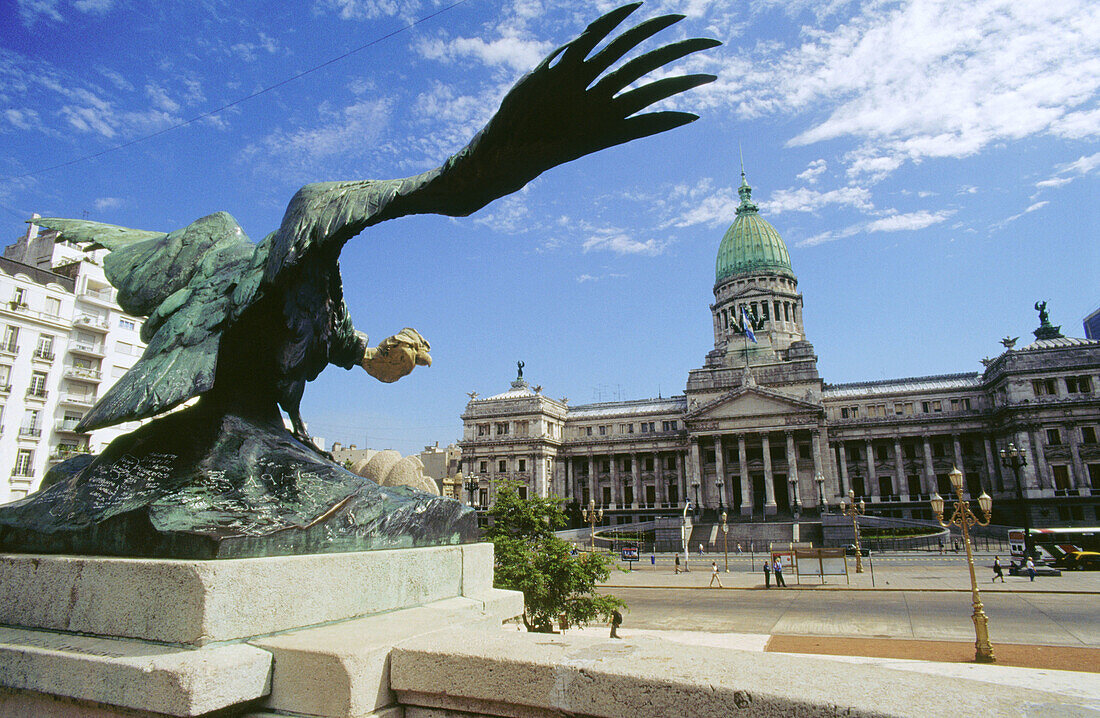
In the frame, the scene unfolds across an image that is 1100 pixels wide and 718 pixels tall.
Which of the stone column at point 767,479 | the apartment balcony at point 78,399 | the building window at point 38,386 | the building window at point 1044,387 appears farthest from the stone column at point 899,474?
the building window at point 38,386

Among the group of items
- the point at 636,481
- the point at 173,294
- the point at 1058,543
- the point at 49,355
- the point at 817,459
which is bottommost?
the point at 1058,543

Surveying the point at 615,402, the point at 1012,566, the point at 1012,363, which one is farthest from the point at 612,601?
the point at 615,402

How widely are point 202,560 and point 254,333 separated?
204 cm

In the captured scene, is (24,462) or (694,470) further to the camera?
(694,470)

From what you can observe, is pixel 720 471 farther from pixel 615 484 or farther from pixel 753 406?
pixel 615 484

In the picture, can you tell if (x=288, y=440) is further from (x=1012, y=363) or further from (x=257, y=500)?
(x=1012, y=363)

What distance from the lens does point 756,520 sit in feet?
195

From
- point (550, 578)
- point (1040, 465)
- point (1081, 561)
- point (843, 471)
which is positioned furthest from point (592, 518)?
point (1040, 465)

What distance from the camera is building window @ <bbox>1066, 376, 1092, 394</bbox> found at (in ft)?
191

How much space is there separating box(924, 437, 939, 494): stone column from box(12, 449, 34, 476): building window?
74919mm

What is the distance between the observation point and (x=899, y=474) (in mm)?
→ 67562

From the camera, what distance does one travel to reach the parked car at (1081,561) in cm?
3291

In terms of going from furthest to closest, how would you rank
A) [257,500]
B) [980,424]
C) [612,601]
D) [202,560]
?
1. [980,424]
2. [612,601]
3. [257,500]
4. [202,560]

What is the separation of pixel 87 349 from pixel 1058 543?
60.3m
